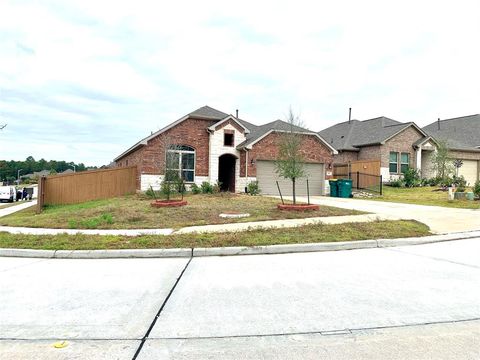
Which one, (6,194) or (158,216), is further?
(6,194)

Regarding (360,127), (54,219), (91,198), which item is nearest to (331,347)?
(54,219)

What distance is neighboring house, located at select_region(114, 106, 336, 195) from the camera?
2109 cm

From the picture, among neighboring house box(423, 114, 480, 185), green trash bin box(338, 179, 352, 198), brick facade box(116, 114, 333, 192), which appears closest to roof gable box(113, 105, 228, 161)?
brick facade box(116, 114, 333, 192)

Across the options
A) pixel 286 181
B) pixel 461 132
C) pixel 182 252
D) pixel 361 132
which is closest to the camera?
pixel 182 252

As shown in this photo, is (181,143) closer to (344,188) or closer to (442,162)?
(344,188)

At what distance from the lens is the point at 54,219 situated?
12.5 m

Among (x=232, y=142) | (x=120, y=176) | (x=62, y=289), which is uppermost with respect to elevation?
(x=232, y=142)

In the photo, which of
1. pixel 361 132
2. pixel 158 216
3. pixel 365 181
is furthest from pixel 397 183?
pixel 158 216

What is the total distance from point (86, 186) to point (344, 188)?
1678 cm

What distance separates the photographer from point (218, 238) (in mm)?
8406

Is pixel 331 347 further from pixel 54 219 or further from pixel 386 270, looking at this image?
pixel 54 219

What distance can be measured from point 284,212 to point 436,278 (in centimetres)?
731

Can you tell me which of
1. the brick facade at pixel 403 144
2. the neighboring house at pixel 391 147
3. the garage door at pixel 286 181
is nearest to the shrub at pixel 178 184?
the garage door at pixel 286 181

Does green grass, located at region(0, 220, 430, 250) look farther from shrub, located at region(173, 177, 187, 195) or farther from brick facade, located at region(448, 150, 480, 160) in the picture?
brick facade, located at region(448, 150, 480, 160)
